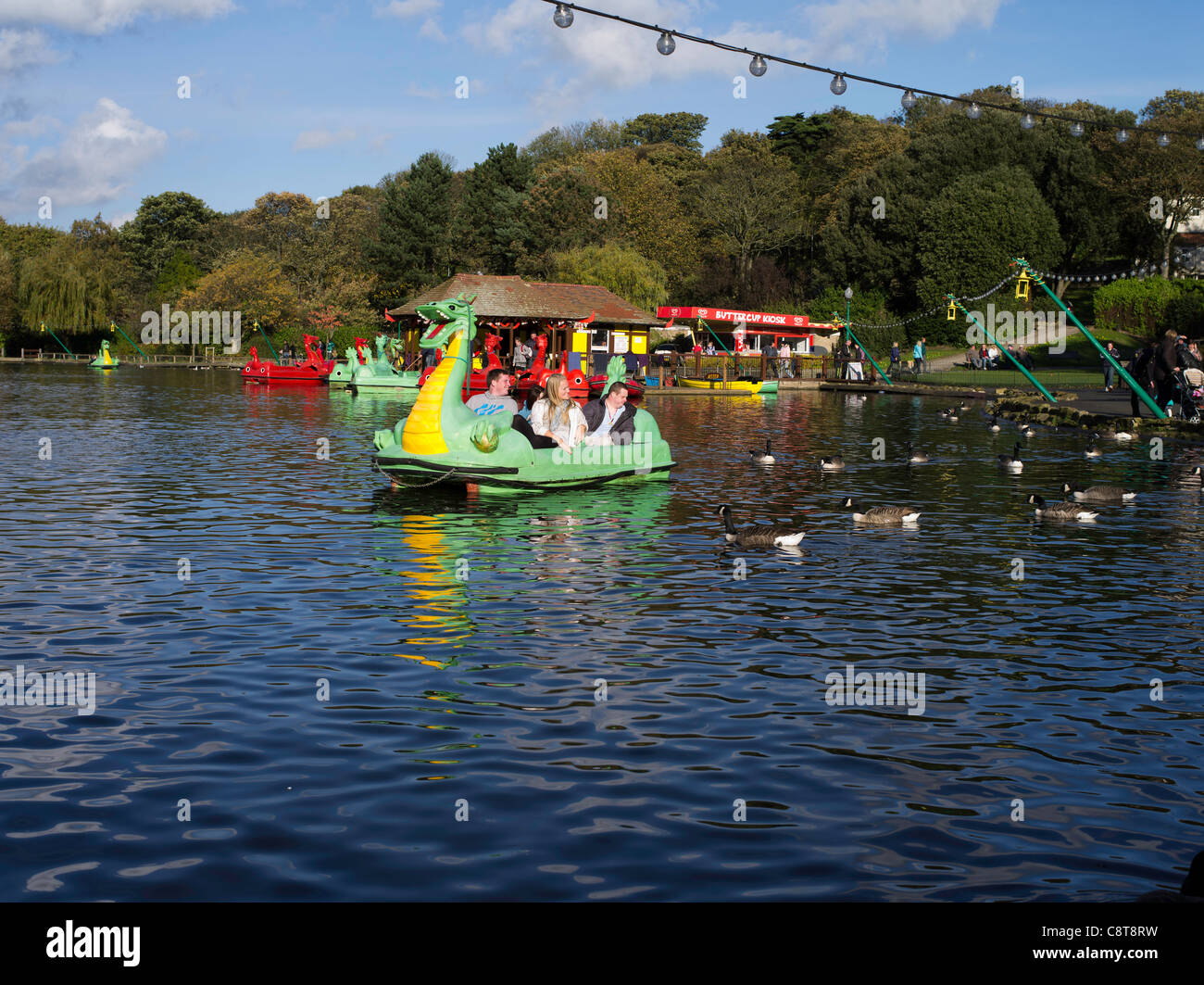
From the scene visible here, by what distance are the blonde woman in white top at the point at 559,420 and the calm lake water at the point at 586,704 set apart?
117cm

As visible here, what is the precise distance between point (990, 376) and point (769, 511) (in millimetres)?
40475

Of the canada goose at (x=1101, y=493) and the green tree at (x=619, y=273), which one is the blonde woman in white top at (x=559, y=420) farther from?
the green tree at (x=619, y=273)

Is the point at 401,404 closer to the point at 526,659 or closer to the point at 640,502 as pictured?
the point at 640,502

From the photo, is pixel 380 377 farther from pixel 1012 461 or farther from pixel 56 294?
pixel 56 294

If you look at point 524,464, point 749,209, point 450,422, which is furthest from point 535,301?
point 450,422

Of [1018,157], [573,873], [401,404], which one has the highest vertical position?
[1018,157]

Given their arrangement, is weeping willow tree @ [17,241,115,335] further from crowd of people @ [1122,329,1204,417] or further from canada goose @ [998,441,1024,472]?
canada goose @ [998,441,1024,472]

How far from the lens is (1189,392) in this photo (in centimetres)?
2977

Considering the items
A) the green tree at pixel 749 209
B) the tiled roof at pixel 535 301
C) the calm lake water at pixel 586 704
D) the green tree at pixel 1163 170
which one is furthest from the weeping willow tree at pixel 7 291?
the calm lake water at pixel 586 704

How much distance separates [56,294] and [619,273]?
46995mm

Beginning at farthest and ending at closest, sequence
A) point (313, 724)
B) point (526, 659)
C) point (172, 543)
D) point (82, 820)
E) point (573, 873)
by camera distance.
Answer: point (172, 543) → point (526, 659) → point (313, 724) → point (82, 820) → point (573, 873)

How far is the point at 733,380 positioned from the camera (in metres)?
55.5
